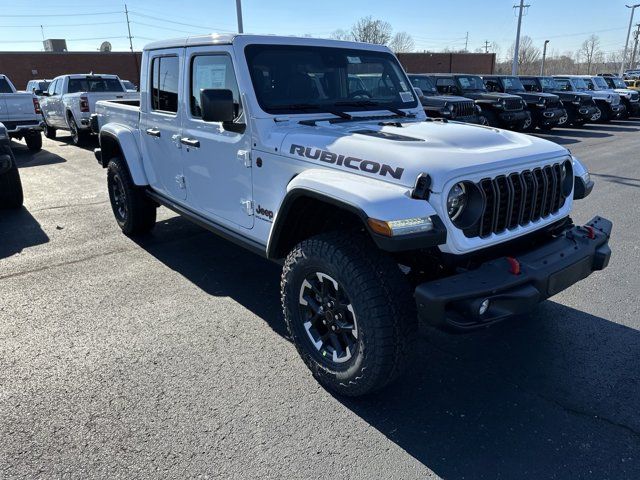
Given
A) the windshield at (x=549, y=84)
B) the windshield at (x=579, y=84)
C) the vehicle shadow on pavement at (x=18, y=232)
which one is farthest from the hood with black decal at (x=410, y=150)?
the windshield at (x=579, y=84)

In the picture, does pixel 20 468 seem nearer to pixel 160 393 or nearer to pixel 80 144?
pixel 160 393

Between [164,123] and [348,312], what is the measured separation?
8.87 ft

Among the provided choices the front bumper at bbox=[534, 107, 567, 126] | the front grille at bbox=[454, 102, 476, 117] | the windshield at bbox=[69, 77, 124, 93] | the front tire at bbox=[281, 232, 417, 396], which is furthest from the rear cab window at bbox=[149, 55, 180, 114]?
the front bumper at bbox=[534, 107, 567, 126]

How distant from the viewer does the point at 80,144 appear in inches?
527

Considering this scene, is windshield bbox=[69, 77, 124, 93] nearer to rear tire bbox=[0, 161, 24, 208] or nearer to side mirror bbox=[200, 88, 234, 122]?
rear tire bbox=[0, 161, 24, 208]

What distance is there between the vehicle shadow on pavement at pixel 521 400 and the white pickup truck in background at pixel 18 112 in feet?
33.8

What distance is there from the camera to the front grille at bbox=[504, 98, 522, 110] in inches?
548

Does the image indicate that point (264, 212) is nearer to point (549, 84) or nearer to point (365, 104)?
point (365, 104)

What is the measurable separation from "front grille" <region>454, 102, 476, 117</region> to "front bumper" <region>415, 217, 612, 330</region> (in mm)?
10305

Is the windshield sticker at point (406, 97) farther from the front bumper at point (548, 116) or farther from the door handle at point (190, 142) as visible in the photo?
the front bumper at point (548, 116)

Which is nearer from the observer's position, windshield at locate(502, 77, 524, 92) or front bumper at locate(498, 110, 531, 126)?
front bumper at locate(498, 110, 531, 126)

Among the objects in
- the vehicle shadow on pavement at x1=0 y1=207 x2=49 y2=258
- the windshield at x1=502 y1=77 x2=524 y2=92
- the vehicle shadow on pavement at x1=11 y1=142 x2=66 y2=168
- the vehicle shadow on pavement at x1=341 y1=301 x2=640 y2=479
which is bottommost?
the vehicle shadow on pavement at x1=341 y1=301 x2=640 y2=479

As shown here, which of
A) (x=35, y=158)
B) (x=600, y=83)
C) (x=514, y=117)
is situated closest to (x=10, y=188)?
(x=35, y=158)

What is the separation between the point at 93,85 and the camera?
1347 centimetres
